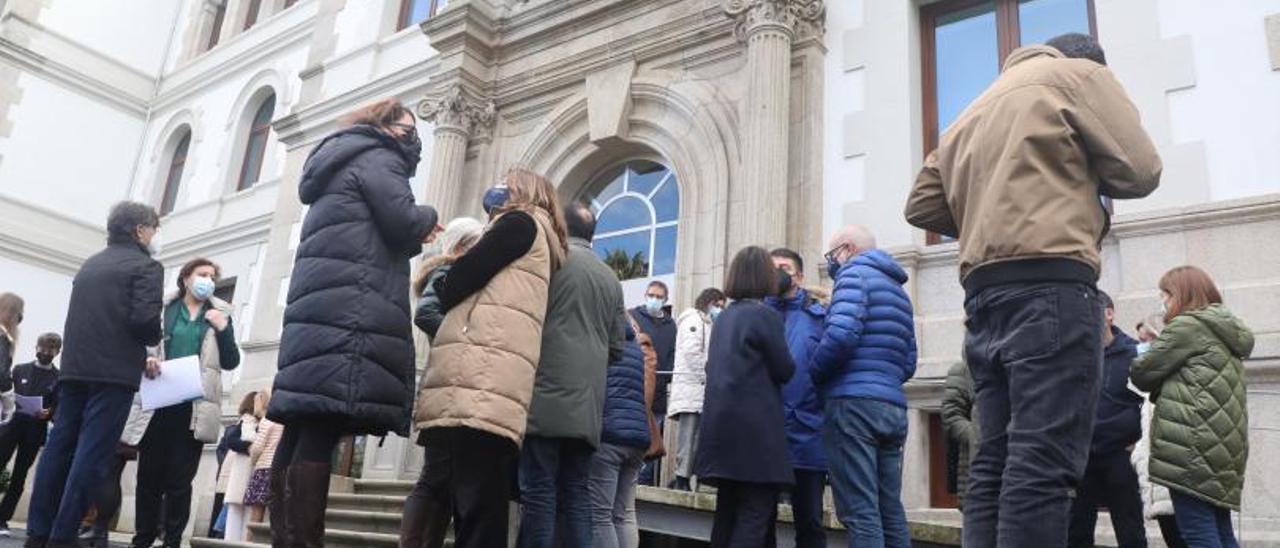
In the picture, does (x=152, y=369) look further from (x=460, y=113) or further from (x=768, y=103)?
(x=460, y=113)

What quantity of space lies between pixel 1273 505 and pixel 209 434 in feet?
20.5

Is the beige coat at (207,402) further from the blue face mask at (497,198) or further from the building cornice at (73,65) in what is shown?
the building cornice at (73,65)

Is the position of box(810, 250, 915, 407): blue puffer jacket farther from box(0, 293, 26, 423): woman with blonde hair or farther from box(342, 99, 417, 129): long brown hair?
box(0, 293, 26, 423): woman with blonde hair

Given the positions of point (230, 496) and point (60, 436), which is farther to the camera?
point (230, 496)

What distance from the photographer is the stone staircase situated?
19.6 ft

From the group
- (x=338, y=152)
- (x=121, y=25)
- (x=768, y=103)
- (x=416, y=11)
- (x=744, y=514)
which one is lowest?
(x=744, y=514)

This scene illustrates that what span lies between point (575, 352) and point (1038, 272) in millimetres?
1911

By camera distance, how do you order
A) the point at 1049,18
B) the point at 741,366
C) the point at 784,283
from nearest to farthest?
the point at 741,366 → the point at 784,283 → the point at 1049,18

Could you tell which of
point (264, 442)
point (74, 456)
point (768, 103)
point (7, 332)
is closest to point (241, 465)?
point (264, 442)

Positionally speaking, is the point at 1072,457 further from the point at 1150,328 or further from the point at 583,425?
Result: the point at 1150,328

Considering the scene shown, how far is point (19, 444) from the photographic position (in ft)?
24.5

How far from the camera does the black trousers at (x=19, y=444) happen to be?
7.33 meters

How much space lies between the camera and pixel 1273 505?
5.43 metres

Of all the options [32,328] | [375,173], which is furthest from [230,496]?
[32,328]
